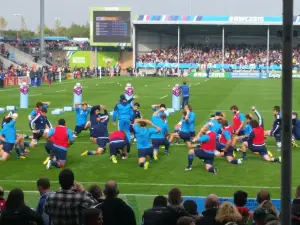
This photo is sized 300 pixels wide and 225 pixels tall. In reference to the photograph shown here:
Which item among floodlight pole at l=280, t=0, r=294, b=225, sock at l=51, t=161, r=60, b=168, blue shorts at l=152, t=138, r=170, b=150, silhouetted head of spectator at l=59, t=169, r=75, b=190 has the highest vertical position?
floodlight pole at l=280, t=0, r=294, b=225

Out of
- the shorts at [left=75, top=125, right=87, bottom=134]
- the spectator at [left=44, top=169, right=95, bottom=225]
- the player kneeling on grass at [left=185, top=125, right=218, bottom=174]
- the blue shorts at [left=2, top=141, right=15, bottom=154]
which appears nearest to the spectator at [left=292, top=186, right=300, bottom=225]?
the spectator at [left=44, top=169, right=95, bottom=225]

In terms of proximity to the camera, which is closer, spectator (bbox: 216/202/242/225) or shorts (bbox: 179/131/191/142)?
spectator (bbox: 216/202/242/225)

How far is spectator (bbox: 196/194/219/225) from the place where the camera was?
7312 millimetres

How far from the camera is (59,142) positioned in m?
17.9

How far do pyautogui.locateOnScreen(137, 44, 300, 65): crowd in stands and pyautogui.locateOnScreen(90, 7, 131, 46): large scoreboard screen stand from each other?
25.2 feet

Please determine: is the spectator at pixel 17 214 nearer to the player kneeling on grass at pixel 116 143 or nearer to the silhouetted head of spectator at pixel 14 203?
the silhouetted head of spectator at pixel 14 203

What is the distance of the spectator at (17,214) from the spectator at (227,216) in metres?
1.98

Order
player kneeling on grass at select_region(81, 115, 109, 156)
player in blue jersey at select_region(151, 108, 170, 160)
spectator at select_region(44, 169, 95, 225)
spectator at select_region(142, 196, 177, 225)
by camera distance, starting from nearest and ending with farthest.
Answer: spectator at select_region(44, 169, 95, 225), spectator at select_region(142, 196, 177, 225), player in blue jersey at select_region(151, 108, 170, 160), player kneeling on grass at select_region(81, 115, 109, 156)

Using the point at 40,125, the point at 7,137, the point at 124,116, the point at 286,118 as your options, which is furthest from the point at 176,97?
the point at 286,118

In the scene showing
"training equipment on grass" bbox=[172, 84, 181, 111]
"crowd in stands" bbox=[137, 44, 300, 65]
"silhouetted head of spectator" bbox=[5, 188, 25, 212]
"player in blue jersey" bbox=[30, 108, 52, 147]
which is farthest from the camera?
"crowd in stands" bbox=[137, 44, 300, 65]

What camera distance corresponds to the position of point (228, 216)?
23.2 ft

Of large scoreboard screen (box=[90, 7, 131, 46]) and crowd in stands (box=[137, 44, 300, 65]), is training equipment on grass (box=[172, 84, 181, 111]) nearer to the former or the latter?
large scoreboard screen (box=[90, 7, 131, 46])

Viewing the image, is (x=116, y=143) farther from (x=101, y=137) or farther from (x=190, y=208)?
(x=190, y=208)

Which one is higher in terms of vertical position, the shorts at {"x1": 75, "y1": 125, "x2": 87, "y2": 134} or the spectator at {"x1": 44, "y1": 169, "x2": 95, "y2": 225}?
the spectator at {"x1": 44, "y1": 169, "x2": 95, "y2": 225}
